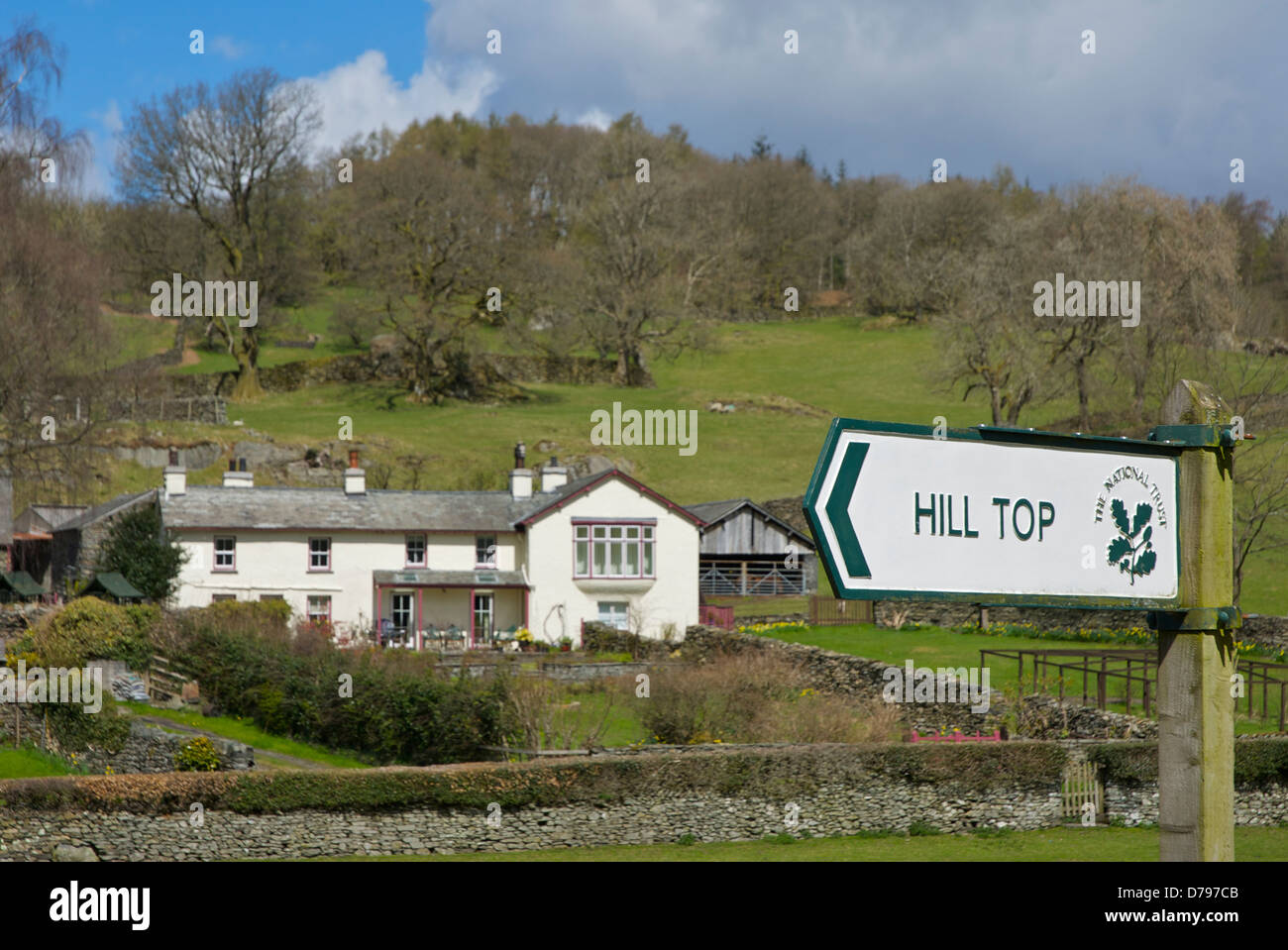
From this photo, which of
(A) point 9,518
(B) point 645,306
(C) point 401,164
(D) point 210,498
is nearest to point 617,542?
(D) point 210,498

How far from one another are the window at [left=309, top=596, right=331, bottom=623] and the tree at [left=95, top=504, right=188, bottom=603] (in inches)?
174

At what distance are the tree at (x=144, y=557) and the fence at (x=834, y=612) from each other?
20963mm

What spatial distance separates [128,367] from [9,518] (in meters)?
8.10

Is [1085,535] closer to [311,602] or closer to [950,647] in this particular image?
[950,647]

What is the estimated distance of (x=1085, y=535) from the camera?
3508 millimetres

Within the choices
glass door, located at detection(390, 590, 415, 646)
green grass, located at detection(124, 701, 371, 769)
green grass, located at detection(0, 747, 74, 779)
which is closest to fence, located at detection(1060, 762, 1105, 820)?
green grass, located at detection(124, 701, 371, 769)

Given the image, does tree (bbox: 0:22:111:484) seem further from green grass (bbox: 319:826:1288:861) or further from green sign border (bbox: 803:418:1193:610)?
green sign border (bbox: 803:418:1193:610)

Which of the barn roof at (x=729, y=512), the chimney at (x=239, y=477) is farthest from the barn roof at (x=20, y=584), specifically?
the barn roof at (x=729, y=512)

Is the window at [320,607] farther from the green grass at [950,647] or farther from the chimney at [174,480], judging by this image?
the green grass at [950,647]

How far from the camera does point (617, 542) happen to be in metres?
42.7

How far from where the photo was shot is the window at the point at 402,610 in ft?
138

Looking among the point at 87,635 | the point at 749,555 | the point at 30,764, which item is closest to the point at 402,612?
the point at 87,635

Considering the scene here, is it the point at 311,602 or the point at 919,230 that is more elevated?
the point at 919,230

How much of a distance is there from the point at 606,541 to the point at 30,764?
21.5m
